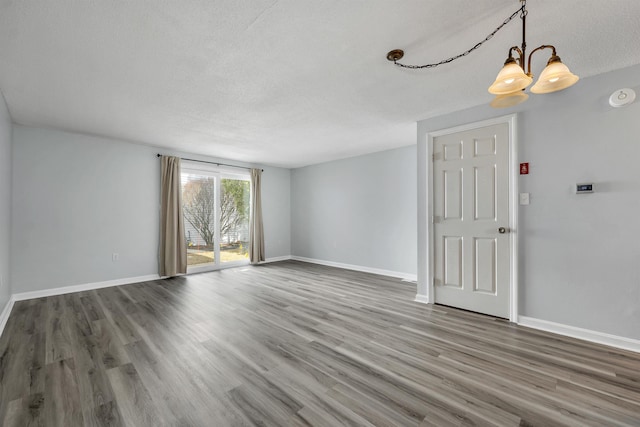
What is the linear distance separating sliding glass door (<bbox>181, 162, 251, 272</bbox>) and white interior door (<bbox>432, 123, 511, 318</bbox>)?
466 centimetres

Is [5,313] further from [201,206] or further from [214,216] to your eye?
[214,216]

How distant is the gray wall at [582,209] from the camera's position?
2.40 m

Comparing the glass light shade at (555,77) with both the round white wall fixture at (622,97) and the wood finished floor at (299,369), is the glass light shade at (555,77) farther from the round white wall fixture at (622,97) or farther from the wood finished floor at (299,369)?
the wood finished floor at (299,369)

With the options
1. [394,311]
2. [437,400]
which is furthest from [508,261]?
[437,400]

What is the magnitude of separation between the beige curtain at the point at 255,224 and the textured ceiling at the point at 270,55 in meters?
3.01

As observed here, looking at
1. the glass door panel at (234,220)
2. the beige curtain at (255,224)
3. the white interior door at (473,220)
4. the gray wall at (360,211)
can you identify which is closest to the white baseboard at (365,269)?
the gray wall at (360,211)

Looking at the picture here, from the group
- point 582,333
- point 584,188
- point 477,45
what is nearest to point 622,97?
point 584,188

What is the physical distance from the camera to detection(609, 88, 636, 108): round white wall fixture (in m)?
2.39

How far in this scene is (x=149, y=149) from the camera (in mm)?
5047

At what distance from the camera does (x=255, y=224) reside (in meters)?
6.65

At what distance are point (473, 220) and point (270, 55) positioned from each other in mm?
2946

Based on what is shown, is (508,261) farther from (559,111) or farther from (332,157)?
(332,157)

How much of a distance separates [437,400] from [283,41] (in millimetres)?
2799

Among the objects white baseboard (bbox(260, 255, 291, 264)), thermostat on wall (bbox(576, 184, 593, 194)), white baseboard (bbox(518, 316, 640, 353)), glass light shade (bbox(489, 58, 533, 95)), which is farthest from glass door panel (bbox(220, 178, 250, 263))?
thermostat on wall (bbox(576, 184, 593, 194))
